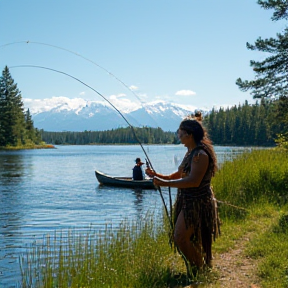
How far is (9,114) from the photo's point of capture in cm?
8044

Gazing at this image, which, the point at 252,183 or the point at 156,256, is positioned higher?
the point at 252,183

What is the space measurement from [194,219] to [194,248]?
0.38 m

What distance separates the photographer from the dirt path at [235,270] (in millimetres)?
5398

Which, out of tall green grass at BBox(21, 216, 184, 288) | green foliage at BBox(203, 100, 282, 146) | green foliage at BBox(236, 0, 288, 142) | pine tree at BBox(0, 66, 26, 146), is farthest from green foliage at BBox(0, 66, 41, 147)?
tall green grass at BBox(21, 216, 184, 288)

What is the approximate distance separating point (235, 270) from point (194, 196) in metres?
1.30

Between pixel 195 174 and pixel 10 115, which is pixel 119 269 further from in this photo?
pixel 10 115

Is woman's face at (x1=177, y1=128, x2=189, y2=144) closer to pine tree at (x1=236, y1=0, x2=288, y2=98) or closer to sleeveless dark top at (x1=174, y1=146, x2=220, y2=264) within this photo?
sleeveless dark top at (x1=174, y1=146, x2=220, y2=264)

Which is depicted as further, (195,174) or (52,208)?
(52,208)

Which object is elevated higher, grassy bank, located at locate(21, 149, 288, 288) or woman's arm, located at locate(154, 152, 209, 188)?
woman's arm, located at locate(154, 152, 209, 188)

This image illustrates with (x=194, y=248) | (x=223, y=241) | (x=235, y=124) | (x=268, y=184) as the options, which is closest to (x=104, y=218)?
(x=268, y=184)

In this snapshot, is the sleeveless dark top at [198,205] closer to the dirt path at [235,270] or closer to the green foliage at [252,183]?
the dirt path at [235,270]

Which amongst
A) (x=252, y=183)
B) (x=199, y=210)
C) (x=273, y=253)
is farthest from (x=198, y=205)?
(x=252, y=183)

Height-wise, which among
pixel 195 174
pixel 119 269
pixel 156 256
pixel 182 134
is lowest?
pixel 119 269

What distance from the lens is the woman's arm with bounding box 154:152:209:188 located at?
5281 millimetres
